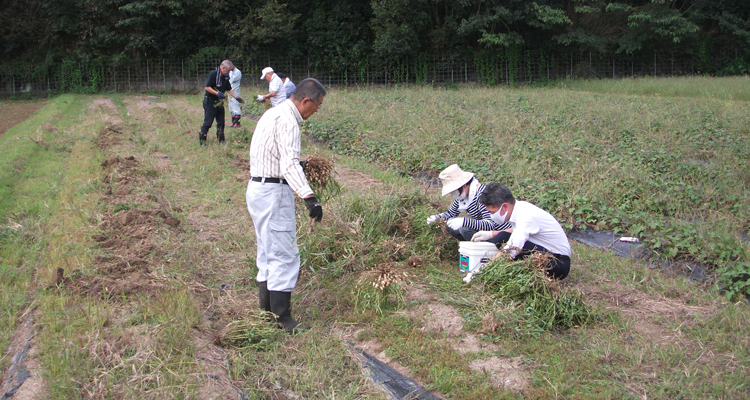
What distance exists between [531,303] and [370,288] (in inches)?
51.9

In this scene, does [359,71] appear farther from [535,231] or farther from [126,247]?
[535,231]

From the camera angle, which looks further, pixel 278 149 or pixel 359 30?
pixel 359 30

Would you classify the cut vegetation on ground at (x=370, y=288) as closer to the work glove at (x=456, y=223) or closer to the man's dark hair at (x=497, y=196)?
the work glove at (x=456, y=223)

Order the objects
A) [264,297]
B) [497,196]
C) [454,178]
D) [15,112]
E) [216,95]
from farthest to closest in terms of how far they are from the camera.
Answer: [15,112], [216,95], [454,178], [497,196], [264,297]

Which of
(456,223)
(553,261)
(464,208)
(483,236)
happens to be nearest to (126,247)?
(456,223)

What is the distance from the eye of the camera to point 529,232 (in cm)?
494

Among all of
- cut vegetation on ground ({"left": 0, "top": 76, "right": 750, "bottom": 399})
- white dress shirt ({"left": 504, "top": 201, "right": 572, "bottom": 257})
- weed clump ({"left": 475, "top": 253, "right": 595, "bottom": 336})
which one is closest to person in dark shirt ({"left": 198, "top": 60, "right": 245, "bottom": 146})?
cut vegetation on ground ({"left": 0, "top": 76, "right": 750, "bottom": 399})

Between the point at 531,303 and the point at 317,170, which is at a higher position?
the point at 317,170

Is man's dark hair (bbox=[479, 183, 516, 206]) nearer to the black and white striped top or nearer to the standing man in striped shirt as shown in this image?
the black and white striped top

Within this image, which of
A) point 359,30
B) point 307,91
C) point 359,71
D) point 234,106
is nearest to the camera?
point 307,91

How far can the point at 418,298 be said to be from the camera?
16.5 ft

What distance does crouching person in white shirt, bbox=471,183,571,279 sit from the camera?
4.94 meters

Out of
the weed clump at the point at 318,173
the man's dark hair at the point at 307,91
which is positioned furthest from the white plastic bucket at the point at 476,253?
the man's dark hair at the point at 307,91

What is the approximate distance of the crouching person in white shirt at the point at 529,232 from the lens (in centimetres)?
494
